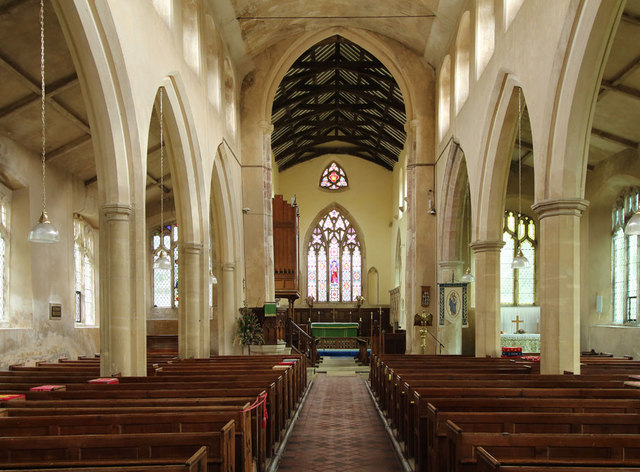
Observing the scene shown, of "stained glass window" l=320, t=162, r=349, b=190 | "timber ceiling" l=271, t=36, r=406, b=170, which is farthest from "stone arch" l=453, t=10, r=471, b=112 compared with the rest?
"stained glass window" l=320, t=162, r=349, b=190

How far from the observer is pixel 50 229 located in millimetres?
6535

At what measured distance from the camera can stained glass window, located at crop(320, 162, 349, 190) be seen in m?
29.8

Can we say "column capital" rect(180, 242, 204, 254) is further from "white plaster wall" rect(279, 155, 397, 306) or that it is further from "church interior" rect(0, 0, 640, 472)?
"white plaster wall" rect(279, 155, 397, 306)

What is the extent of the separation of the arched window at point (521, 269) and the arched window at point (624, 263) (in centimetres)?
401

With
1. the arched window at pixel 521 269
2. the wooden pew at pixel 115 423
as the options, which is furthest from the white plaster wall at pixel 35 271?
the arched window at pixel 521 269

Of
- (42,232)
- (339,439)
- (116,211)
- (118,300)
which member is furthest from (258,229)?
(42,232)

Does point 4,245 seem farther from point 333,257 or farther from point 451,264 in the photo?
point 333,257

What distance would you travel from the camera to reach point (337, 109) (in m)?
25.3

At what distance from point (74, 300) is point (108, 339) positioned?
5356 mm

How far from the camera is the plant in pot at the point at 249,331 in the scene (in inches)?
627

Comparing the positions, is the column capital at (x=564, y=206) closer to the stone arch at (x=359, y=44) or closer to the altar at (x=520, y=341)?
the stone arch at (x=359, y=44)

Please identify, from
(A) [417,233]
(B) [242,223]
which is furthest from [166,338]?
(A) [417,233]

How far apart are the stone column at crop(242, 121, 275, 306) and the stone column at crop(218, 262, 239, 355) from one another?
1324 mm

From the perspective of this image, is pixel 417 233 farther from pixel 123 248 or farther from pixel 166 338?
pixel 123 248
